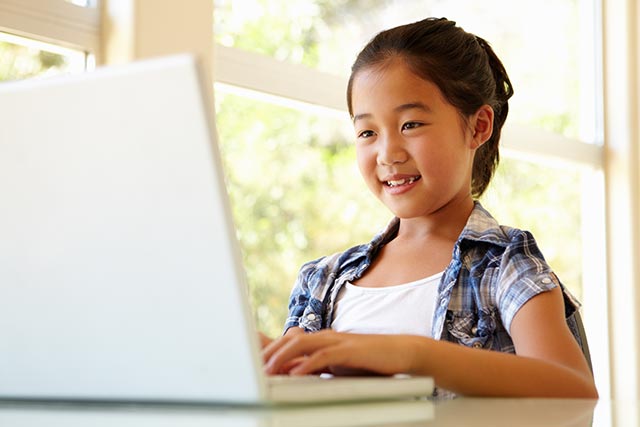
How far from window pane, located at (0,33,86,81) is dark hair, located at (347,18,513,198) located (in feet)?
1.80

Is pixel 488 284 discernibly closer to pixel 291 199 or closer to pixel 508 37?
pixel 508 37

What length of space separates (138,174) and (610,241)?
2.95 m

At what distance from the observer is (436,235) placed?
1.51 m

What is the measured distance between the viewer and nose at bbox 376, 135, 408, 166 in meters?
1.45

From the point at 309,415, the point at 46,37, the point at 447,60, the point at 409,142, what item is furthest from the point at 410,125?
the point at 309,415

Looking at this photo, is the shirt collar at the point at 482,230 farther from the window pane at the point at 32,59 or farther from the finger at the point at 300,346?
the window pane at the point at 32,59

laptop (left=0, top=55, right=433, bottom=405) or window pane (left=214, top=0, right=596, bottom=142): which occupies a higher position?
window pane (left=214, top=0, right=596, bottom=142)

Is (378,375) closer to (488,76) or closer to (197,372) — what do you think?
(197,372)

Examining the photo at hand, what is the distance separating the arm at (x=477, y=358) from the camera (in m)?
0.83

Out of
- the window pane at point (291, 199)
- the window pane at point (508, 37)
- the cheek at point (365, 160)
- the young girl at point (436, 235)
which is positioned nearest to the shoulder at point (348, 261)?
the young girl at point (436, 235)

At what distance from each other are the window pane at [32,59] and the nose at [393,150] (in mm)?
626

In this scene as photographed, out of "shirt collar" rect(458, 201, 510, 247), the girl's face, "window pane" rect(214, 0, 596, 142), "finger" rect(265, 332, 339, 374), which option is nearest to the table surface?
"finger" rect(265, 332, 339, 374)

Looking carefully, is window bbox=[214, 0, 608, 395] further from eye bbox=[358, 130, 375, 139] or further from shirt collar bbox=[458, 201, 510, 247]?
shirt collar bbox=[458, 201, 510, 247]

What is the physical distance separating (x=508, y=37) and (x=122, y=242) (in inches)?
109
